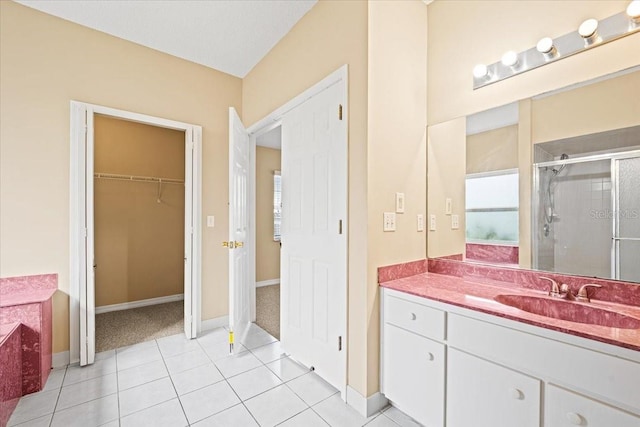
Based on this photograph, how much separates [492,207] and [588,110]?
2.26ft

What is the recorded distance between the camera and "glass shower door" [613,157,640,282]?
1.29m

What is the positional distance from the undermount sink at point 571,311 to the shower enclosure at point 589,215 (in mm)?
229

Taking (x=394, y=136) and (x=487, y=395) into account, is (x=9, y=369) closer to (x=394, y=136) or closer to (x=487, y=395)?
(x=487, y=395)

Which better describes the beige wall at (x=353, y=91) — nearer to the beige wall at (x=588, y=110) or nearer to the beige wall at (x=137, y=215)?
the beige wall at (x=588, y=110)

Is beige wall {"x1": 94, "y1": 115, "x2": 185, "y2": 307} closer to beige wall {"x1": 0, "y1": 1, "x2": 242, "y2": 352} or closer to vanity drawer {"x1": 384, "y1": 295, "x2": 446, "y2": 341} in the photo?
beige wall {"x1": 0, "y1": 1, "x2": 242, "y2": 352}

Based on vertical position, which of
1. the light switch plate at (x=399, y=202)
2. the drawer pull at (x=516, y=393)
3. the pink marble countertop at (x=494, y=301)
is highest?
the light switch plate at (x=399, y=202)

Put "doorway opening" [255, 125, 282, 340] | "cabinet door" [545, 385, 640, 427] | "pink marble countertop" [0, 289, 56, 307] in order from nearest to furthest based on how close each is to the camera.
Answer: "cabinet door" [545, 385, 640, 427] < "pink marble countertop" [0, 289, 56, 307] < "doorway opening" [255, 125, 282, 340]

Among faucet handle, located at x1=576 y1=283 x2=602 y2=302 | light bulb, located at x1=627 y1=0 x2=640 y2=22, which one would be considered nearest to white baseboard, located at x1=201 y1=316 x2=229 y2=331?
faucet handle, located at x1=576 y1=283 x2=602 y2=302

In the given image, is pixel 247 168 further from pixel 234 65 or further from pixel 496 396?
pixel 496 396

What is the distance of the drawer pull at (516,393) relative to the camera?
1.14 metres

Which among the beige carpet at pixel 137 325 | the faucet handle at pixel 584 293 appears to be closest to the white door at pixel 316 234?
the faucet handle at pixel 584 293

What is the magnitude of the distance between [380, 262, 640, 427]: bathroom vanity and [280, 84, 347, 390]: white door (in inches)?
14.9

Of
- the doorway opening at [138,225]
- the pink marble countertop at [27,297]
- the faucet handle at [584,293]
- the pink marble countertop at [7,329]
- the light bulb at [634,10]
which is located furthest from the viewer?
the doorway opening at [138,225]

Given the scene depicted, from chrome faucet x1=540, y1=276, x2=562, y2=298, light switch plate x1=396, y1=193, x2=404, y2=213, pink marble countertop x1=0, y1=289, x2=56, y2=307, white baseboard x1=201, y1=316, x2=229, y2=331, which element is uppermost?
light switch plate x1=396, y1=193, x2=404, y2=213
